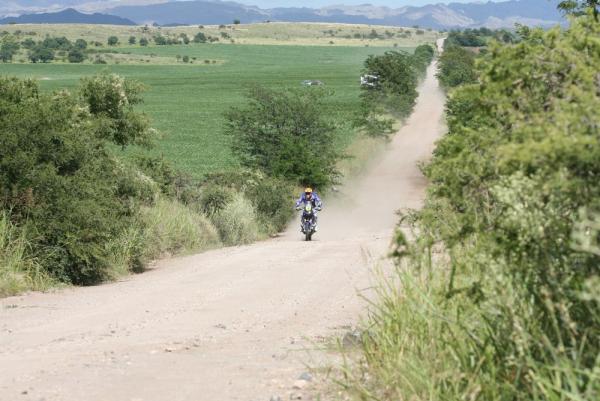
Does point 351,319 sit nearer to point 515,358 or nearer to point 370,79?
point 515,358

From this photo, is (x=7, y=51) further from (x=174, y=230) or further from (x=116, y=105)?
(x=174, y=230)

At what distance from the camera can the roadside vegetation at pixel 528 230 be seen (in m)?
4.53

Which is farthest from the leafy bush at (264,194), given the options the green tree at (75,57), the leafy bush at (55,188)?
the green tree at (75,57)

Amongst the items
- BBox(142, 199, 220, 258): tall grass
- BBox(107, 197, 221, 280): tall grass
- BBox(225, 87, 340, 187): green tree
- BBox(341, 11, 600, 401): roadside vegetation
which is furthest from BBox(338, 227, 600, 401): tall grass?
BBox(225, 87, 340, 187): green tree

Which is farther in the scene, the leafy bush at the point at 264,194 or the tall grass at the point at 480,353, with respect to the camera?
the leafy bush at the point at 264,194

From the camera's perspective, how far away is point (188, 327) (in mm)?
11648

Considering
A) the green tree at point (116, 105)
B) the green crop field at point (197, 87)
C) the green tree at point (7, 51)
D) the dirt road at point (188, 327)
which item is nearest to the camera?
the dirt road at point (188, 327)

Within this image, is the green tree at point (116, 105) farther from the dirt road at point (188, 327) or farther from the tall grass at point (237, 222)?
the tall grass at point (237, 222)

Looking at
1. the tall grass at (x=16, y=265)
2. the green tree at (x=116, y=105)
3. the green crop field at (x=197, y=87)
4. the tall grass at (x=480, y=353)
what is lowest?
the green crop field at (x=197, y=87)

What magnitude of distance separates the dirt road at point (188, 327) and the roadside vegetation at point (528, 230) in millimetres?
1944

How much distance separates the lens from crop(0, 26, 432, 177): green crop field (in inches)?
2298

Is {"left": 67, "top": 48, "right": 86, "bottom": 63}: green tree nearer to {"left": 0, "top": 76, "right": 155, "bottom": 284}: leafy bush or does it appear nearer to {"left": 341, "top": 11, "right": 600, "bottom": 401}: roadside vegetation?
{"left": 0, "top": 76, "right": 155, "bottom": 284}: leafy bush

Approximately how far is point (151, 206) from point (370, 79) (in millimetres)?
52555

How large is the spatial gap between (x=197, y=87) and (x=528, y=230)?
118 meters
